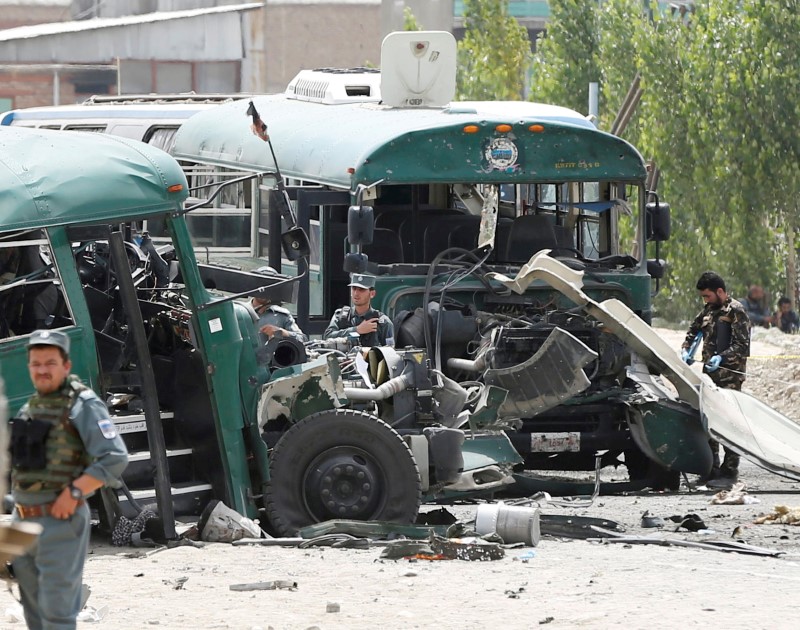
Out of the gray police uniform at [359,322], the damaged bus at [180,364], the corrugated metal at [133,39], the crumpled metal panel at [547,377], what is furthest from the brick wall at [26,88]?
the damaged bus at [180,364]

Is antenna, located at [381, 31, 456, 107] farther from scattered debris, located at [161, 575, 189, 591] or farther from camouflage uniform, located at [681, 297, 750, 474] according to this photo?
scattered debris, located at [161, 575, 189, 591]

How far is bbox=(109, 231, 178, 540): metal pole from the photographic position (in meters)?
10.2

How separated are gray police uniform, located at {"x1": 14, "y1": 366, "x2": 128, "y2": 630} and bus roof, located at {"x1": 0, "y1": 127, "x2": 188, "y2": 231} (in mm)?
3154

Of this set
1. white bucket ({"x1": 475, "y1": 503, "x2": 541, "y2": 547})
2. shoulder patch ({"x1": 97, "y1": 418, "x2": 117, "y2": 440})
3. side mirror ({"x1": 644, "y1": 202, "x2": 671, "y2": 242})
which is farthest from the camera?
side mirror ({"x1": 644, "y1": 202, "x2": 671, "y2": 242})

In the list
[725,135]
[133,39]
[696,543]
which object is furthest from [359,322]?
[133,39]

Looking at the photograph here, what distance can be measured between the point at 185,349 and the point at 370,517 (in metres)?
1.54

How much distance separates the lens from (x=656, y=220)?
15016 millimetres

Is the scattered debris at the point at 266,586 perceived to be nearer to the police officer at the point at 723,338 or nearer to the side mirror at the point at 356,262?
the side mirror at the point at 356,262

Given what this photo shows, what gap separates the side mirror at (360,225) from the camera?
535 inches

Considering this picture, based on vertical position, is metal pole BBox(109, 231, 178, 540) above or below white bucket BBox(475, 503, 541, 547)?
above

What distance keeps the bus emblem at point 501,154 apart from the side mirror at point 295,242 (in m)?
4.00

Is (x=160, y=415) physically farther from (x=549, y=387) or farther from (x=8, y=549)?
(x=8, y=549)

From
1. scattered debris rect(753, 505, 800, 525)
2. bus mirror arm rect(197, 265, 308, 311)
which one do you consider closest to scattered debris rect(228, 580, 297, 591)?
bus mirror arm rect(197, 265, 308, 311)

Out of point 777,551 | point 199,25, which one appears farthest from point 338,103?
point 199,25
